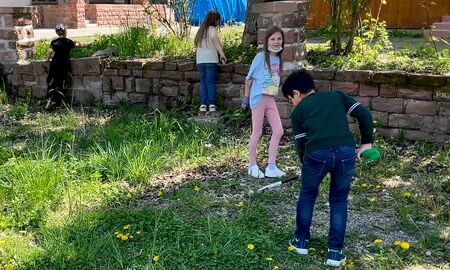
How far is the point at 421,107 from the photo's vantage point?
19.1ft

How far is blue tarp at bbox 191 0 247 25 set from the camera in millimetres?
16072

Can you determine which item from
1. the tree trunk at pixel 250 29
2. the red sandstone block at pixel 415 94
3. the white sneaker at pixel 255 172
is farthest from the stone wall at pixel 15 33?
the red sandstone block at pixel 415 94

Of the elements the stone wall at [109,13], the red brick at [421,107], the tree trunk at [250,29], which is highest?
the stone wall at [109,13]

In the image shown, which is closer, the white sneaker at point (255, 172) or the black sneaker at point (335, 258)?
the black sneaker at point (335, 258)

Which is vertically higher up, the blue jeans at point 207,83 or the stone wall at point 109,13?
the stone wall at point 109,13

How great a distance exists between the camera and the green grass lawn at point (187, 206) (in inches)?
137

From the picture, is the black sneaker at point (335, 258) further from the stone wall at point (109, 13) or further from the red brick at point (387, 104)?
the stone wall at point (109, 13)

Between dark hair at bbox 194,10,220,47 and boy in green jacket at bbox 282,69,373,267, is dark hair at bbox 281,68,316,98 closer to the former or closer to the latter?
boy in green jacket at bbox 282,69,373,267

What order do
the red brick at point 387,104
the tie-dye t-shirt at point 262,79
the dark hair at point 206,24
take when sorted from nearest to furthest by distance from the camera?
the tie-dye t-shirt at point 262,79, the red brick at point 387,104, the dark hair at point 206,24

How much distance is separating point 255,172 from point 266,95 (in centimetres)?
78

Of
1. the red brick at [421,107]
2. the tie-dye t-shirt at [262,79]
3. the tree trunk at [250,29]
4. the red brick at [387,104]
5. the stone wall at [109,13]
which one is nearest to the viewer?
the tie-dye t-shirt at [262,79]

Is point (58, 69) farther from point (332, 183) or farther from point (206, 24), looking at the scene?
point (332, 183)

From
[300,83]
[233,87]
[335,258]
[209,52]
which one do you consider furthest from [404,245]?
[209,52]

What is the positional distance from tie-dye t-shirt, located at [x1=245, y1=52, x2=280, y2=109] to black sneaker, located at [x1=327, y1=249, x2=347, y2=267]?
6.53 feet
